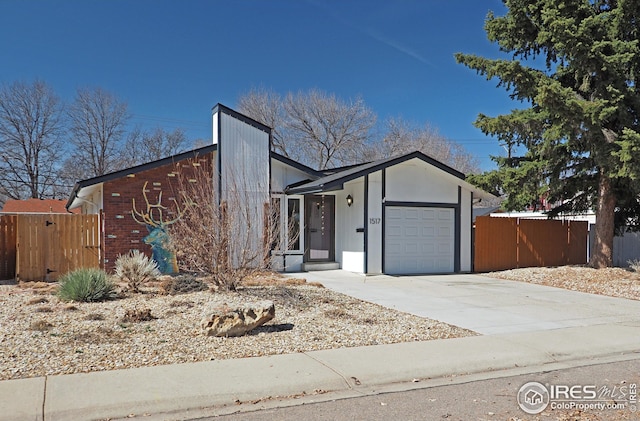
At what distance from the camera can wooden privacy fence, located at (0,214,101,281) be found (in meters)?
13.6

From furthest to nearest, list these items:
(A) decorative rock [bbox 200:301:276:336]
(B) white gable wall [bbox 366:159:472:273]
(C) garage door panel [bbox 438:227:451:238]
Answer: (C) garage door panel [bbox 438:227:451:238] < (B) white gable wall [bbox 366:159:472:273] < (A) decorative rock [bbox 200:301:276:336]

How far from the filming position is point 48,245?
13.8 m

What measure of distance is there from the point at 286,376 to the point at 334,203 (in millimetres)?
12215

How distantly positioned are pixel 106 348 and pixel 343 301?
16.5 ft

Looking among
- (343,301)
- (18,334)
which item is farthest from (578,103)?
(18,334)

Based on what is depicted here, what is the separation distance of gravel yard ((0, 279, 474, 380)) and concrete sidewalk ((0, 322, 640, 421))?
37 cm

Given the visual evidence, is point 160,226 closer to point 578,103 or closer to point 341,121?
point 578,103

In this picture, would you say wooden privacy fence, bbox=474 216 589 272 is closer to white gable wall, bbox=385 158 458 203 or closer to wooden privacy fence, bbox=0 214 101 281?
white gable wall, bbox=385 158 458 203

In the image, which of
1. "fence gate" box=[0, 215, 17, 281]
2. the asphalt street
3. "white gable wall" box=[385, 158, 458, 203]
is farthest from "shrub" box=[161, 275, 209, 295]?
"white gable wall" box=[385, 158, 458, 203]

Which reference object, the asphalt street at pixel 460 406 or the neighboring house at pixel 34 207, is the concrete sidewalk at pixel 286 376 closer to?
the asphalt street at pixel 460 406

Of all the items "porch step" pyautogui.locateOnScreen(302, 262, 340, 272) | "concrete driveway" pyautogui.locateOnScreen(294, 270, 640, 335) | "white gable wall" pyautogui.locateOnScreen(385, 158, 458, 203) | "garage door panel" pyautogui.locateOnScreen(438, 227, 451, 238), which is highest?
"white gable wall" pyautogui.locateOnScreen(385, 158, 458, 203)

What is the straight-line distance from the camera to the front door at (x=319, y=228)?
1730cm

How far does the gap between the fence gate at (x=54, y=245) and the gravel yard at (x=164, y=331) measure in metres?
3.36

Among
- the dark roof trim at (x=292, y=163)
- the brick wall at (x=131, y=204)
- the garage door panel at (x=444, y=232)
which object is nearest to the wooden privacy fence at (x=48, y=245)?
the brick wall at (x=131, y=204)
